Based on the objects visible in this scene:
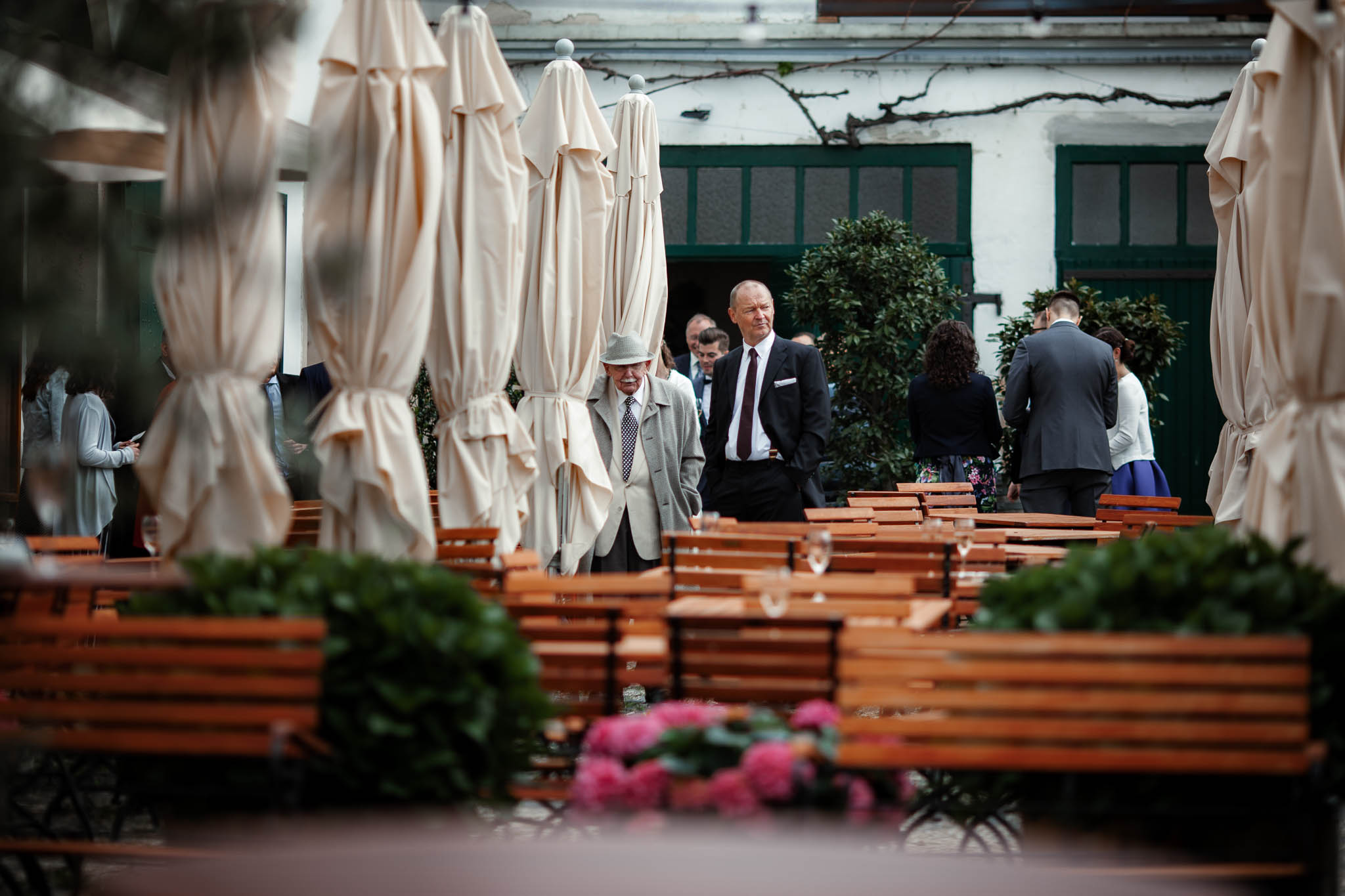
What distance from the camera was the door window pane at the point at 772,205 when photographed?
15.6 metres

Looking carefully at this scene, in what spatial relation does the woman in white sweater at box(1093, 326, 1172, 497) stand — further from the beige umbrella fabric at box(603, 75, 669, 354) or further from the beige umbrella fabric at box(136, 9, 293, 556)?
the beige umbrella fabric at box(136, 9, 293, 556)

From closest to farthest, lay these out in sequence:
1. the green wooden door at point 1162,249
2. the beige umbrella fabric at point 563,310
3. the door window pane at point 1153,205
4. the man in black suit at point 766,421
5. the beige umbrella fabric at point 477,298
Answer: the beige umbrella fabric at point 477,298, the beige umbrella fabric at point 563,310, the man in black suit at point 766,421, the green wooden door at point 1162,249, the door window pane at point 1153,205

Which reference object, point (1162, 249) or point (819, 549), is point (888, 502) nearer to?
point (819, 549)

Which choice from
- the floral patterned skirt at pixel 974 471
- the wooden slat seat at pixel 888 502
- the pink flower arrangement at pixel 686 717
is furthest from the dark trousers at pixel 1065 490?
the pink flower arrangement at pixel 686 717

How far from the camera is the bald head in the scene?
898 centimetres

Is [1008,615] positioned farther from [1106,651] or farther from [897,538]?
[897,538]

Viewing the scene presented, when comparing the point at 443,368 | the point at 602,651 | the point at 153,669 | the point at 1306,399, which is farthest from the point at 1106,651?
the point at 443,368

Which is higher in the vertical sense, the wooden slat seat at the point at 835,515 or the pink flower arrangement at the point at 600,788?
the wooden slat seat at the point at 835,515

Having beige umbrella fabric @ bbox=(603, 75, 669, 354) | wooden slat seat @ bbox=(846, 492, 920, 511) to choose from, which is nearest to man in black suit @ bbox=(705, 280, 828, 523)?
wooden slat seat @ bbox=(846, 492, 920, 511)

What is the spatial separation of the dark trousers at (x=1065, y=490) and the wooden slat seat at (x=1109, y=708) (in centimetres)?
697

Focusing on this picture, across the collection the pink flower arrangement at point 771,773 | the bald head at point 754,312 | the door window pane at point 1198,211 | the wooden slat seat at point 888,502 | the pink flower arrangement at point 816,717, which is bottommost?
the pink flower arrangement at point 771,773

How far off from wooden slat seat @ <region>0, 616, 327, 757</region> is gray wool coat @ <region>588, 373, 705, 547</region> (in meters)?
4.97

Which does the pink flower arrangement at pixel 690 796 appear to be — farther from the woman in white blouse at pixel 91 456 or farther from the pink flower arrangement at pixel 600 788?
the woman in white blouse at pixel 91 456

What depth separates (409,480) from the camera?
5.46 m
